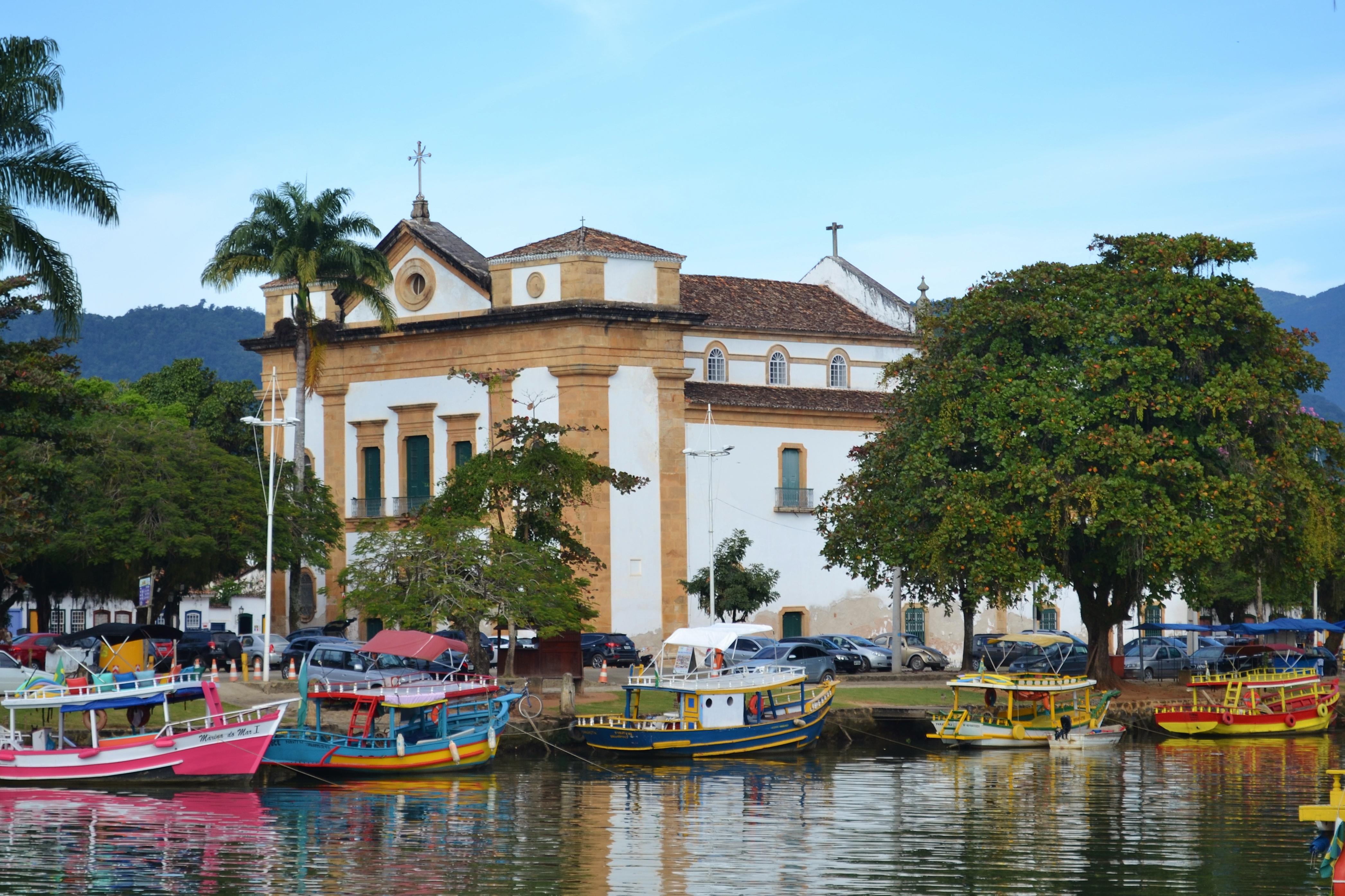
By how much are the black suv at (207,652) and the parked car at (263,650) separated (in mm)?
330

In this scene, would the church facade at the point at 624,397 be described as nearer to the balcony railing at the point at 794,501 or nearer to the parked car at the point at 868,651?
the balcony railing at the point at 794,501

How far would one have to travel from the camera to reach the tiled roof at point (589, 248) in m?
61.6

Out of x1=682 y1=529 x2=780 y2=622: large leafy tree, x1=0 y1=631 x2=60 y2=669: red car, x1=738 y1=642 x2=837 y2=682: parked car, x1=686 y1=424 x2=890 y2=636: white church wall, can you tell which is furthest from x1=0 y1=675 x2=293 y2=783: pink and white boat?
x1=686 y1=424 x2=890 y2=636: white church wall

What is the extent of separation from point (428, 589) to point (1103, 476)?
54.3ft

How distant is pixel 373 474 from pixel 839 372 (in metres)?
18.0

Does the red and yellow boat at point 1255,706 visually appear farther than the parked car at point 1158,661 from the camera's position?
No

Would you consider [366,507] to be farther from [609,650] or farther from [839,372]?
[839,372]

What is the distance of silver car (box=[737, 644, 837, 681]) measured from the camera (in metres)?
51.5

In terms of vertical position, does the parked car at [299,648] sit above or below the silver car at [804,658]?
above

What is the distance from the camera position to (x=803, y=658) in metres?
52.2

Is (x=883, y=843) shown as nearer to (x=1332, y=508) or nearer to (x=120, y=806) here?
(x=120, y=806)

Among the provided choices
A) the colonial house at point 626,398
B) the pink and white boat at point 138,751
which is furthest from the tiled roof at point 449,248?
the pink and white boat at point 138,751

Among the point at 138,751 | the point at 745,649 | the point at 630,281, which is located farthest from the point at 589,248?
the point at 138,751

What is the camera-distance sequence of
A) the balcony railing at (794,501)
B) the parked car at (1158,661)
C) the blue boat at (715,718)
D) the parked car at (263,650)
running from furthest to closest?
the balcony railing at (794,501)
the parked car at (1158,661)
the parked car at (263,650)
the blue boat at (715,718)
